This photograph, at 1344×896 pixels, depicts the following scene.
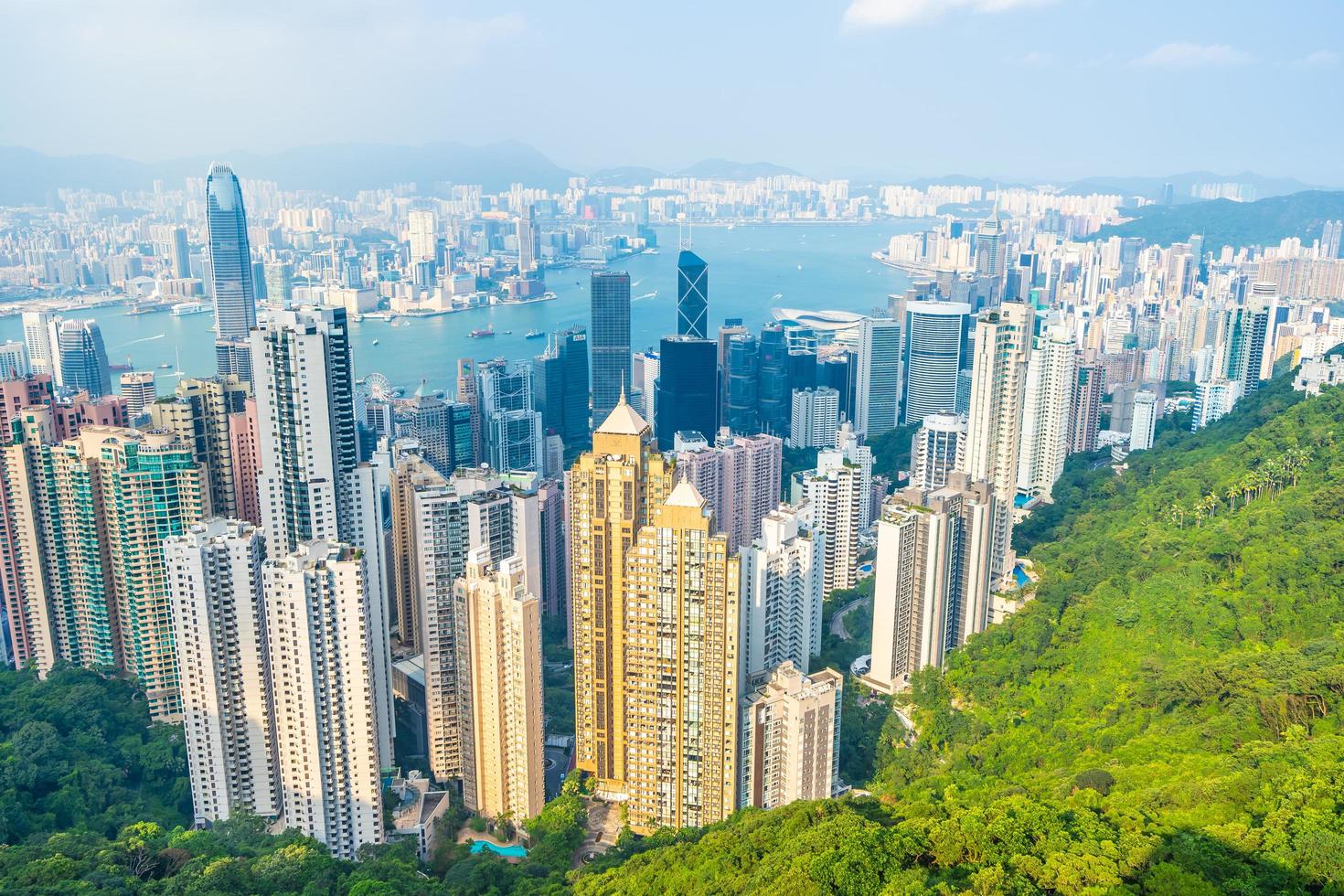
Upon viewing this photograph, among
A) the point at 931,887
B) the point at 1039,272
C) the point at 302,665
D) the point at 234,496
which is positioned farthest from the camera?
the point at 1039,272

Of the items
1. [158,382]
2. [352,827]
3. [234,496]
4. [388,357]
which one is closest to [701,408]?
[388,357]

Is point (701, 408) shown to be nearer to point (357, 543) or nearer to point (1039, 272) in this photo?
point (357, 543)

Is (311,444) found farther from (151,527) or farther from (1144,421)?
(1144,421)

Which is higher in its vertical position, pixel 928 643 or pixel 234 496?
pixel 234 496

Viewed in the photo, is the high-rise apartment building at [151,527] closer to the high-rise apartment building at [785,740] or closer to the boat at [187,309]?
the high-rise apartment building at [785,740]

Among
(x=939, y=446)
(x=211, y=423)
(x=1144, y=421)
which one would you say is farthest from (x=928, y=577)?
(x=1144, y=421)

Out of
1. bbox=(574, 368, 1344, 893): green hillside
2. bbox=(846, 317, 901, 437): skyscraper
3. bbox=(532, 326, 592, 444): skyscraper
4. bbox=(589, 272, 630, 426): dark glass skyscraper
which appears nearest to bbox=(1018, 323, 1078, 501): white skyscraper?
bbox=(574, 368, 1344, 893): green hillside

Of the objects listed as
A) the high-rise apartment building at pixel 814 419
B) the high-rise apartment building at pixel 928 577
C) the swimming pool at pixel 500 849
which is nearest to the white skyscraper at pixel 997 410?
the high-rise apartment building at pixel 928 577
